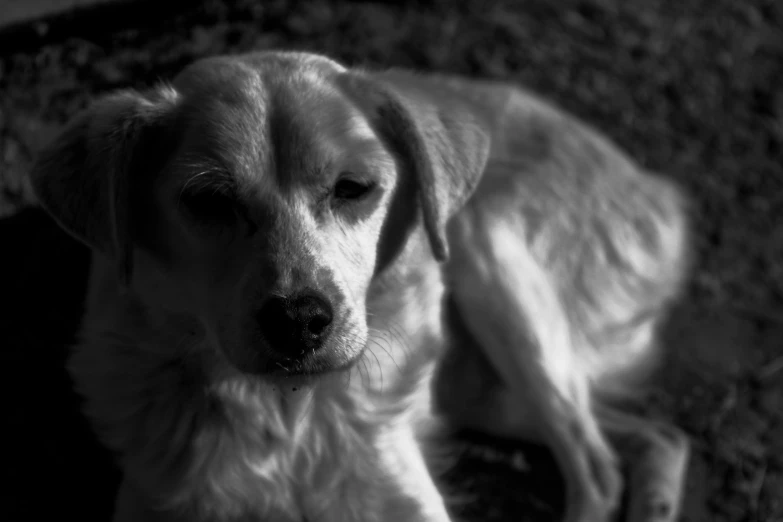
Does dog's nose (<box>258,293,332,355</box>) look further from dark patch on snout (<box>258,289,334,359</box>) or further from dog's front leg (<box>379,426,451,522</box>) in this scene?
dog's front leg (<box>379,426,451,522</box>)

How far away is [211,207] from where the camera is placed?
2.71 meters

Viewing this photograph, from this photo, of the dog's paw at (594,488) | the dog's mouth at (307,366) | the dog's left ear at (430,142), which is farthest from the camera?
the dog's paw at (594,488)

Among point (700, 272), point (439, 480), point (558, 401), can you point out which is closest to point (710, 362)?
point (700, 272)

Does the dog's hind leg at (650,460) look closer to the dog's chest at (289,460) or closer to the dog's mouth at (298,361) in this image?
the dog's chest at (289,460)

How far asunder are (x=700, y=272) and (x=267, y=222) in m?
2.81

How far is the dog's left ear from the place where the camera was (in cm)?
299

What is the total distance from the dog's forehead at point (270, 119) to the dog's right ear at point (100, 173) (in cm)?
16

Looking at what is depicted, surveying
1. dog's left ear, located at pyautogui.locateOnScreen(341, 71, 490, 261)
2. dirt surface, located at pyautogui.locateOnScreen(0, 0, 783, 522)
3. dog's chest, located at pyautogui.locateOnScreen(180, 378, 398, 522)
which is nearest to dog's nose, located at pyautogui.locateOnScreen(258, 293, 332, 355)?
dog's chest, located at pyautogui.locateOnScreen(180, 378, 398, 522)

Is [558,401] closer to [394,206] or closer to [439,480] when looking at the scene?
[439,480]

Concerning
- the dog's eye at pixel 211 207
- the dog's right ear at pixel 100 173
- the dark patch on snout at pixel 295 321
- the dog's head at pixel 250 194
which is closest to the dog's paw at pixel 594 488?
the dog's head at pixel 250 194

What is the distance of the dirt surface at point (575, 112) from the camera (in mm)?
3771

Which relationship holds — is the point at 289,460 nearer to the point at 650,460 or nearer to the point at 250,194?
the point at 250,194

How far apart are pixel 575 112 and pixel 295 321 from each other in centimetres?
335

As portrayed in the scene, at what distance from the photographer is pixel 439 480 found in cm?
376
